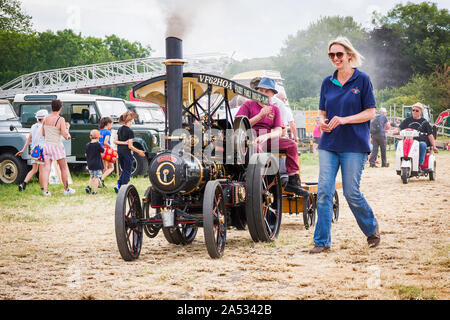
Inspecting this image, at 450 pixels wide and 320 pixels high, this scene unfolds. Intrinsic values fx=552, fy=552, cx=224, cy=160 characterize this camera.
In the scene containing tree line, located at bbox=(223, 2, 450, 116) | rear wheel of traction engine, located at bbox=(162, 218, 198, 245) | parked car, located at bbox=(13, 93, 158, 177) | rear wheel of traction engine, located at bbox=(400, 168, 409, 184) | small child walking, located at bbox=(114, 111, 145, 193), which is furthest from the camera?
tree line, located at bbox=(223, 2, 450, 116)

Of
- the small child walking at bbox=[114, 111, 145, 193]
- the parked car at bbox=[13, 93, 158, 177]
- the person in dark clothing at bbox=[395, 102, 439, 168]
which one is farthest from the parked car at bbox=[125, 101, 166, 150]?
the person in dark clothing at bbox=[395, 102, 439, 168]

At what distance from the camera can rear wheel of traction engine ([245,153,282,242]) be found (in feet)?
17.6

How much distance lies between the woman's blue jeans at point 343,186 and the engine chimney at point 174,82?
1.35 m

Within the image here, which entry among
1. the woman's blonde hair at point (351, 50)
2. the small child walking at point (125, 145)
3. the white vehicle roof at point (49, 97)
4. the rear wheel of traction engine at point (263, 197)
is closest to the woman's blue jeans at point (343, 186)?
the rear wheel of traction engine at point (263, 197)

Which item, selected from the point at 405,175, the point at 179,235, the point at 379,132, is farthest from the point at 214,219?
the point at 379,132

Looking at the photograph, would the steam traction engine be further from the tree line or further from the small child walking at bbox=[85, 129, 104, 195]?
the tree line


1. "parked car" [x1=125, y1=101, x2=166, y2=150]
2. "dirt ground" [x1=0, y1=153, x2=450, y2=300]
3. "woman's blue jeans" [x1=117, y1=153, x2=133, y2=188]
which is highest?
"parked car" [x1=125, y1=101, x2=166, y2=150]

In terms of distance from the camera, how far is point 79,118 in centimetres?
1383

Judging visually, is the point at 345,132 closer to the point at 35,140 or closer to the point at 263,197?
the point at 263,197

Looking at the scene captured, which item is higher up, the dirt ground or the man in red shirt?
the man in red shirt

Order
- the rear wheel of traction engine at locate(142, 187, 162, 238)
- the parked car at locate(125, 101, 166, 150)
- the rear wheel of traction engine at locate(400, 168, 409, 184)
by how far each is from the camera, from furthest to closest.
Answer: the parked car at locate(125, 101, 166, 150), the rear wheel of traction engine at locate(400, 168, 409, 184), the rear wheel of traction engine at locate(142, 187, 162, 238)

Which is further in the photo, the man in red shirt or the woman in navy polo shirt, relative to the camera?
the man in red shirt
